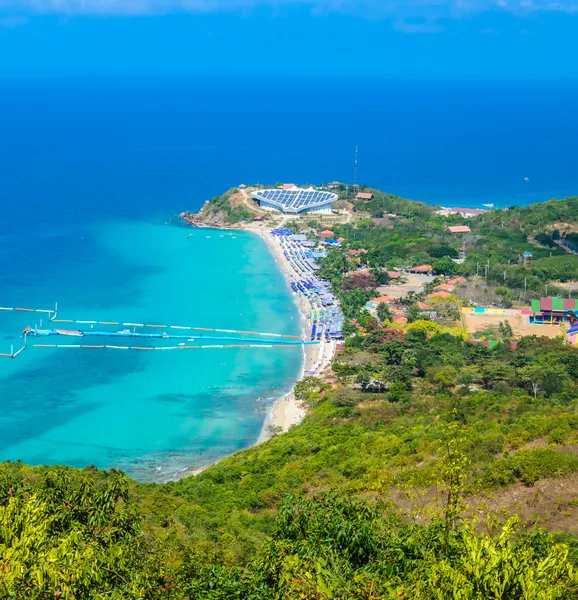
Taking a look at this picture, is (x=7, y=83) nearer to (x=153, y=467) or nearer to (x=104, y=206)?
(x=104, y=206)

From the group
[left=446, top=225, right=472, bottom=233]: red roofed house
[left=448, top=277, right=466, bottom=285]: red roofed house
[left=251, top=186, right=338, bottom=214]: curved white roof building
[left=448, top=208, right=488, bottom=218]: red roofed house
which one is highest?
[left=251, top=186, right=338, bottom=214]: curved white roof building

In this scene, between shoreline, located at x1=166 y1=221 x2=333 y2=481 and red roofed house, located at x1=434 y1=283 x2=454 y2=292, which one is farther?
red roofed house, located at x1=434 y1=283 x2=454 y2=292

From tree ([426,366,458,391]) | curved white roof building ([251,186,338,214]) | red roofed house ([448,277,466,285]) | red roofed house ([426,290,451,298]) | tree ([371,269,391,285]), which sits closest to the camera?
tree ([426,366,458,391])

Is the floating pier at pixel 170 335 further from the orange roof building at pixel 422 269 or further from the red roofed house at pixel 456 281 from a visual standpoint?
the orange roof building at pixel 422 269

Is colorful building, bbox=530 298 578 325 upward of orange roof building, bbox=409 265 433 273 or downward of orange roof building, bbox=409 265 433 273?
downward

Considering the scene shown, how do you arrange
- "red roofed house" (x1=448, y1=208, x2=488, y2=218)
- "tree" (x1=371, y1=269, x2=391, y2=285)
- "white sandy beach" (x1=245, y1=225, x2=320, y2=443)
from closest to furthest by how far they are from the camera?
1. "white sandy beach" (x1=245, y1=225, x2=320, y2=443)
2. "tree" (x1=371, y1=269, x2=391, y2=285)
3. "red roofed house" (x1=448, y1=208, x2=488, y2=218)

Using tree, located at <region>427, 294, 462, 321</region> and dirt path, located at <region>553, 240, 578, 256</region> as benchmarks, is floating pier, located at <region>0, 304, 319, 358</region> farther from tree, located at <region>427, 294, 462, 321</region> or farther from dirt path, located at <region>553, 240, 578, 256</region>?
dirt path, located at <region>553, 240, 578, 256</region>

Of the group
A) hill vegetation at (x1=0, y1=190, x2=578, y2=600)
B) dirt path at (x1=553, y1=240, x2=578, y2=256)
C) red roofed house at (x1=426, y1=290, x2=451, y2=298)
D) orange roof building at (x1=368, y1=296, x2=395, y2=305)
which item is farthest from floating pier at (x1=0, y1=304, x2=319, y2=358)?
dirt path at (x1=553, y1=240, x2=578, y2=256)

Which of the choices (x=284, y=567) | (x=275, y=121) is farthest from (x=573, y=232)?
(x=275, y=121)
